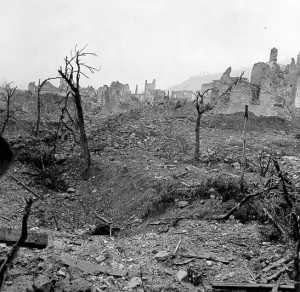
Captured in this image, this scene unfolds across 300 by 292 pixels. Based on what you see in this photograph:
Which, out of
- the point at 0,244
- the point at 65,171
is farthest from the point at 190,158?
the point at 0,244

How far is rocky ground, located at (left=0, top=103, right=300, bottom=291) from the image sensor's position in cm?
474

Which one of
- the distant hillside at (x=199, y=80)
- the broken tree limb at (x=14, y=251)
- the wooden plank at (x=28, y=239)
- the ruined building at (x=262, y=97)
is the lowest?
the wooden plank at (x=28, y=239)

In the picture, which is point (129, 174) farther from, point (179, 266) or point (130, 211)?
point (179, 266)

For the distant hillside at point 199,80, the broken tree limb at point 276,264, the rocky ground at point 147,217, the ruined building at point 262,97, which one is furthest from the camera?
the distant hillside at point 199,80

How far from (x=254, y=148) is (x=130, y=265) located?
34.8ft

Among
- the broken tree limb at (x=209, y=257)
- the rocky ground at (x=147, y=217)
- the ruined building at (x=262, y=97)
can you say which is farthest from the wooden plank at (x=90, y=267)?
the ruined building at (x=262, y=97)

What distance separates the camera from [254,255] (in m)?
5.48

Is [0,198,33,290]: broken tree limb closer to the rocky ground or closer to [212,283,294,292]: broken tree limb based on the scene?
the rocky ground

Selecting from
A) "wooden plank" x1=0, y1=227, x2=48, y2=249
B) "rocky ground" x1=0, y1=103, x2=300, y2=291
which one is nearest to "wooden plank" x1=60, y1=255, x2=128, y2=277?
"rocky ground" x1=0, y1=103, x2=300, y2=291

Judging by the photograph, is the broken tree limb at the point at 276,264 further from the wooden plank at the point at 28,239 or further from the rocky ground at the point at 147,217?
the wooden plank at the point at 28,239

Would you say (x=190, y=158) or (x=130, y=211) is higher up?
(x=190, y=158)

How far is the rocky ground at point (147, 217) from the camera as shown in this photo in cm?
474

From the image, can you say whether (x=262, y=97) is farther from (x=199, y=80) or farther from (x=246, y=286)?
(x=199, y=80)

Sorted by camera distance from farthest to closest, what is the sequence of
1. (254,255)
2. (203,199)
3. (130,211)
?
(130,211) < (203,199) < (254,255)
